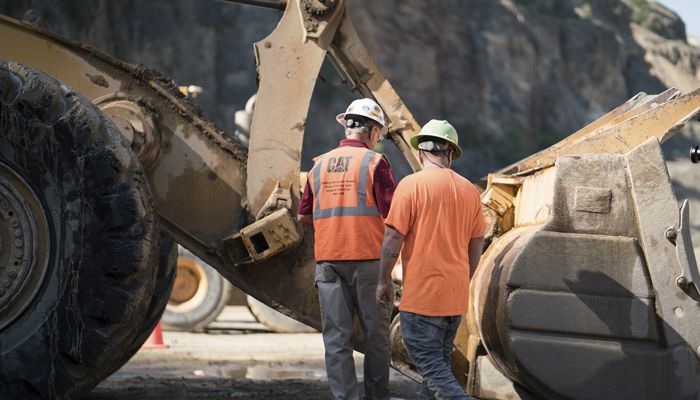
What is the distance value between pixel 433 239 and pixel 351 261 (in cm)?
53

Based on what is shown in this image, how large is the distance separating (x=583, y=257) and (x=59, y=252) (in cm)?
259

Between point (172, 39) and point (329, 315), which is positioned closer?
point (329, 315)

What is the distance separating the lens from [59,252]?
584 centimetres

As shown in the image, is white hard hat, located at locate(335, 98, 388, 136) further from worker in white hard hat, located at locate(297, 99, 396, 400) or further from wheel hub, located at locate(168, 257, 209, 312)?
wheel hub, located at locate(168, 257, 209, 312)

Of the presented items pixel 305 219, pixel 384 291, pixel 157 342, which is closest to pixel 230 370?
pixel 157 342

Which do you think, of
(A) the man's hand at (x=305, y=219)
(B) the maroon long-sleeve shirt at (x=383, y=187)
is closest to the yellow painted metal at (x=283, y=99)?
(A) the man's hand at (x=305, y=219)

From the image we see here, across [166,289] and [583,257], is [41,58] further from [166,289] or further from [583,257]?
[583,257]

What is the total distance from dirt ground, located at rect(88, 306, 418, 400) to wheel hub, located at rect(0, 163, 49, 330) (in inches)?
73.0

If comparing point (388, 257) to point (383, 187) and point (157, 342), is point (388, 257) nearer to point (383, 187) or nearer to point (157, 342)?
point (383, 187)

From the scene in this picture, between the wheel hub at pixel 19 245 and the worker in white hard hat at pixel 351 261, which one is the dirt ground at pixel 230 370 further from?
the wheel hub at pixel 19 245

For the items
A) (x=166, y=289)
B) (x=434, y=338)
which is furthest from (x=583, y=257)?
(x=166, y=289)

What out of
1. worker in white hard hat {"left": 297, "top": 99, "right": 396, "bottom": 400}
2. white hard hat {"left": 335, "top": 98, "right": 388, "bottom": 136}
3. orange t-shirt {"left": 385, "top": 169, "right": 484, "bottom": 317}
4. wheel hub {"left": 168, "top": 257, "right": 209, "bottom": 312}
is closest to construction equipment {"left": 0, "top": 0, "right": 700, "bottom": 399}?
orange t-shirt {"left": 385, "top": 169, "right": 484, "bottom": 317}

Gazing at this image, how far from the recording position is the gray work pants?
601 centimetres

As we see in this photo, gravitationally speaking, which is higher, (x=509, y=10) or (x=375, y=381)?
(x=509, y=10)
